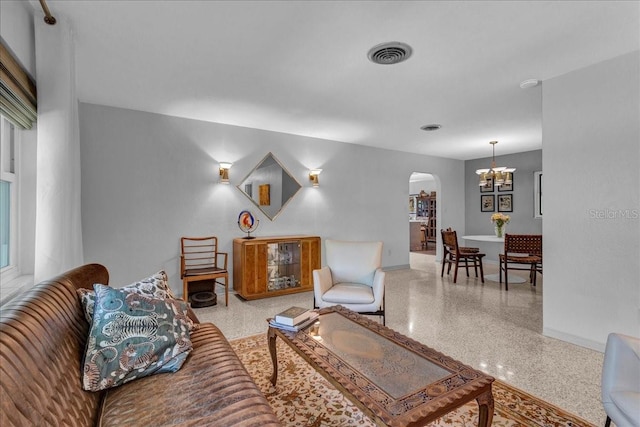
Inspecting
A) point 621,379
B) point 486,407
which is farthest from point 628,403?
point 486,407

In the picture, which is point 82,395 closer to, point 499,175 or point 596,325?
point 596,325

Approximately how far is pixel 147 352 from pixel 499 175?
19.0ft

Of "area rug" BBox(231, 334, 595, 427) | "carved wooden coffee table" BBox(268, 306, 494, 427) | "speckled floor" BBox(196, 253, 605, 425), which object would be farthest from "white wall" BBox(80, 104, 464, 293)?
"carved wooden coffee table" BBox(268, 306, 494, 427)

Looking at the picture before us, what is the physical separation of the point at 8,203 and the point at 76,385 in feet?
6.47

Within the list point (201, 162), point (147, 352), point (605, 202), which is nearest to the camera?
point (147, 352)

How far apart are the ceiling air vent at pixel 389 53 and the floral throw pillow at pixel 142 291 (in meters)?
2.24

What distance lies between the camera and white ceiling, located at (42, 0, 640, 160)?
200 cm

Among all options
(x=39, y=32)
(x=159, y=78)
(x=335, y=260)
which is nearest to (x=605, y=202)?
(x=335, y=260)

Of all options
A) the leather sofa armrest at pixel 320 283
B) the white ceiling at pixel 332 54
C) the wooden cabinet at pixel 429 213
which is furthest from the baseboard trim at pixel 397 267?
the wooden cabinet at pixel 429 213

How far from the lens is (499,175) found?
18.0ft

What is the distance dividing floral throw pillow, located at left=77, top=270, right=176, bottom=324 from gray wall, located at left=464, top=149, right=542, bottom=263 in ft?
19.7

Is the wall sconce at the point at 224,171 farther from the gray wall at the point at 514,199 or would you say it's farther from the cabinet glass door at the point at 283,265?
the gray wall at the point at 514,199

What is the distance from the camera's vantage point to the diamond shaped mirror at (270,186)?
466 centimetres

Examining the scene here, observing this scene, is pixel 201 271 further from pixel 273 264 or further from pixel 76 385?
pixel 76 385
